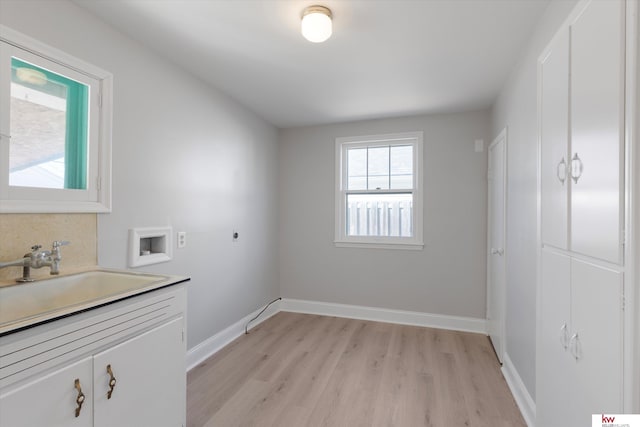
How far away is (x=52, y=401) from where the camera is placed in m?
1.03

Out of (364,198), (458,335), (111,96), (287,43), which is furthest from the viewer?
(364,198)

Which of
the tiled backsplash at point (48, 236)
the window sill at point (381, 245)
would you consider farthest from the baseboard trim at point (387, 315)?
the tiled backsplash at point (48, 236)

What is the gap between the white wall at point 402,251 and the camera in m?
3.45

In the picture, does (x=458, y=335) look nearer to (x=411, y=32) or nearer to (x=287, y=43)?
(x=411, y=32)

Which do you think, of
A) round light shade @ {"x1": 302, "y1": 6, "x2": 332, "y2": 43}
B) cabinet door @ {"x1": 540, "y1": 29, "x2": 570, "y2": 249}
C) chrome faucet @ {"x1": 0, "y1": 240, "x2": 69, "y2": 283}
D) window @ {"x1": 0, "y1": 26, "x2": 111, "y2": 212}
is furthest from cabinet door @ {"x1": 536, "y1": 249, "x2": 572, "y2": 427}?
window @ {"x1": 0, "y1": 26, "x2": 111, "y2": 212}

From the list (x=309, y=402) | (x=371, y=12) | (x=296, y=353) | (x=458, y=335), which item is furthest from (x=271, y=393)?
(x=371, y=12)

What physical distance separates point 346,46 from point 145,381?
91.7 inches

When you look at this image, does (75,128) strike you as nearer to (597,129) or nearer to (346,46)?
(346,46)

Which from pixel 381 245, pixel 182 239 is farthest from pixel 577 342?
pixel 381 245

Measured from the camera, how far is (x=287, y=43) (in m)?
2.10

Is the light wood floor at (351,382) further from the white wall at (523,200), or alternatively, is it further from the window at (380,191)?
the window at (380,191)

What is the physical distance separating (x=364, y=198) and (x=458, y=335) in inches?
75.5

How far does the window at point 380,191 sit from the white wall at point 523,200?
1225 mm

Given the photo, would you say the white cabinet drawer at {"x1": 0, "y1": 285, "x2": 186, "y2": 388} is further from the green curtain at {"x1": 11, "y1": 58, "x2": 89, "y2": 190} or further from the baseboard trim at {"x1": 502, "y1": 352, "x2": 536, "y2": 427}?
the baseboard trim at {"x1": 502, "y1": 352, "x2": 536, "y2": 427}
